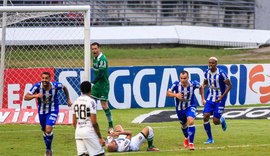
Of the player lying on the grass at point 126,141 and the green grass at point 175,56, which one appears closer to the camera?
the player lying on the grass at point 126,141

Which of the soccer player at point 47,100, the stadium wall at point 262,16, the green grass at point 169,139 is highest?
the stadium wall at point 262,16

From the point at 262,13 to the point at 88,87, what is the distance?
34805 mm

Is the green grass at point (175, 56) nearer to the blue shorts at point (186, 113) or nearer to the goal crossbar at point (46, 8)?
the goal crossbar at point (46, 8)

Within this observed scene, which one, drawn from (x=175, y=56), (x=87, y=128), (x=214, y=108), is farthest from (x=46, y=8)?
(x=175, y=56)

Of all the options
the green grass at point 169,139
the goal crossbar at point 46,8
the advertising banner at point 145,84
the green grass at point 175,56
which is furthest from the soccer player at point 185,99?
the green grass at point 175,56

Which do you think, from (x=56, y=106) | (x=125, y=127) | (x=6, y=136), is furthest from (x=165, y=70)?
(x=56, y=106)

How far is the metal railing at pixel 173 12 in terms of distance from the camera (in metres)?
46.8

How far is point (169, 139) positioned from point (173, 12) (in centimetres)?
2635

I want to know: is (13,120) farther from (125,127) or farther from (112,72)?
(112,72)

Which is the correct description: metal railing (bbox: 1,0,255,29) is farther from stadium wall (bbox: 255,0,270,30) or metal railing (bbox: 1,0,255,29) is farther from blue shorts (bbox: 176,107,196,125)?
blue shorts (bbox: 176,107,196,125)

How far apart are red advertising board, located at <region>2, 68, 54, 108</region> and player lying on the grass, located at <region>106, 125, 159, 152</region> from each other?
29.3 ft

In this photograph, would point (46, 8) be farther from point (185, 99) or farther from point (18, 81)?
point (18, 81)

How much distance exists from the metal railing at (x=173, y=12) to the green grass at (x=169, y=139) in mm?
19495

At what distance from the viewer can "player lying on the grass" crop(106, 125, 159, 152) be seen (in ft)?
65.2
